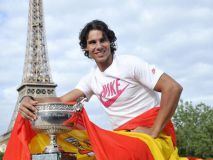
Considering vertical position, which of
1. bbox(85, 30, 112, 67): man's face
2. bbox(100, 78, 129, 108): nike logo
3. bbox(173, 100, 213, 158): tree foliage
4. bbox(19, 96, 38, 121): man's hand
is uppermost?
bbox(85, 30, 112, 67): man's face

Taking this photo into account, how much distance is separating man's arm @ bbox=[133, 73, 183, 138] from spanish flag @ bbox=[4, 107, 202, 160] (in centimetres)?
10

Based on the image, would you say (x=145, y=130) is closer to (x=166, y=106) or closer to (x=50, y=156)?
(x=166, y=106)

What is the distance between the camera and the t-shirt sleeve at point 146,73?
4273 millimetres

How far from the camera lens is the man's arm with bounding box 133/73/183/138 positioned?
13.7 feet

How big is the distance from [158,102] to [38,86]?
53.8 metres

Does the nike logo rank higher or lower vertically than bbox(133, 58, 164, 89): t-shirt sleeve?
lower

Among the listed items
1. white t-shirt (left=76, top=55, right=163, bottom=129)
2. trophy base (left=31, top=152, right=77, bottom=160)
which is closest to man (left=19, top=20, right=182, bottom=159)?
white t-shirt (left=76, top=55, right=163, bottom=129)

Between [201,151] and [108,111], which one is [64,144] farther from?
[201,151]

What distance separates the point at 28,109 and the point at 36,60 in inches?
2245

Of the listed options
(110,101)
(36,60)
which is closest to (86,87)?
(110,101)

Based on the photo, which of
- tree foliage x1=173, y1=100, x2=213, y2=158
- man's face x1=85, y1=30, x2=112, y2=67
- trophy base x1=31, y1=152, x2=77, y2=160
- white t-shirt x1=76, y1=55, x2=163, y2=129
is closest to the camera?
trophy base x1=31, y1=152, x2=77, y2=160

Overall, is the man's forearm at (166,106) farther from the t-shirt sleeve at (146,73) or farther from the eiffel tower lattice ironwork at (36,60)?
the eiffel tower lattice ironwork at (36,60)

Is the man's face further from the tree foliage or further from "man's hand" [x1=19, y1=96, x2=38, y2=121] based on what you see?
the tree foliage

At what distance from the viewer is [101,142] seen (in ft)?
12.8
